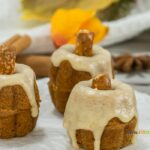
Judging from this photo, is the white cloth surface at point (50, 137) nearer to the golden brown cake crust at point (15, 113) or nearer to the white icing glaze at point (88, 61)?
the golden brown cake crust at point (15, 113)

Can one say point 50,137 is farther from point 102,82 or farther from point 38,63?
point 38,63

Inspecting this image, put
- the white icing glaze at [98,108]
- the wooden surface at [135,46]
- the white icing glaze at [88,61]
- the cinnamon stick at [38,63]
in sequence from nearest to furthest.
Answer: the white icing glaze at [98,108]
the white icing glaze at [88,61]
the cinnamon stick at [38,63]
the wooden surface at [135,46]

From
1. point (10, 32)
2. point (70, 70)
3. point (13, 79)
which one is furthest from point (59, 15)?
point (13, 79)

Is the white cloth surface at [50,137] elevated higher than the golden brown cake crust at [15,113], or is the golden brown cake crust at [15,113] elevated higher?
the golden brown cake crust at [15,113]

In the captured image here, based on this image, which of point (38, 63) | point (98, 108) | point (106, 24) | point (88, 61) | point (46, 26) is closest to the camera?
point (98, 108)

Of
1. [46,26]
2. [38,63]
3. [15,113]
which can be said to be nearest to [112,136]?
[15,113]

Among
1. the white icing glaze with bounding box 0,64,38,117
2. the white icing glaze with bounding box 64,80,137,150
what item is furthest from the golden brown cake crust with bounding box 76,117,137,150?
the white icing glaze with bounding box 0,64,38,117

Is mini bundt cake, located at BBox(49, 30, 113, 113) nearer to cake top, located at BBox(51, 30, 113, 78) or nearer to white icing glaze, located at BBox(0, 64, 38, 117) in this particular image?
cake top, located at BBox(51, 30, 113, 78)

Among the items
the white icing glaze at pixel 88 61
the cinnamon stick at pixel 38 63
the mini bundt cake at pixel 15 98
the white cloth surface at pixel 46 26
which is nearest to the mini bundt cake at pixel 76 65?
the white icing glaze at pixel 88 61
